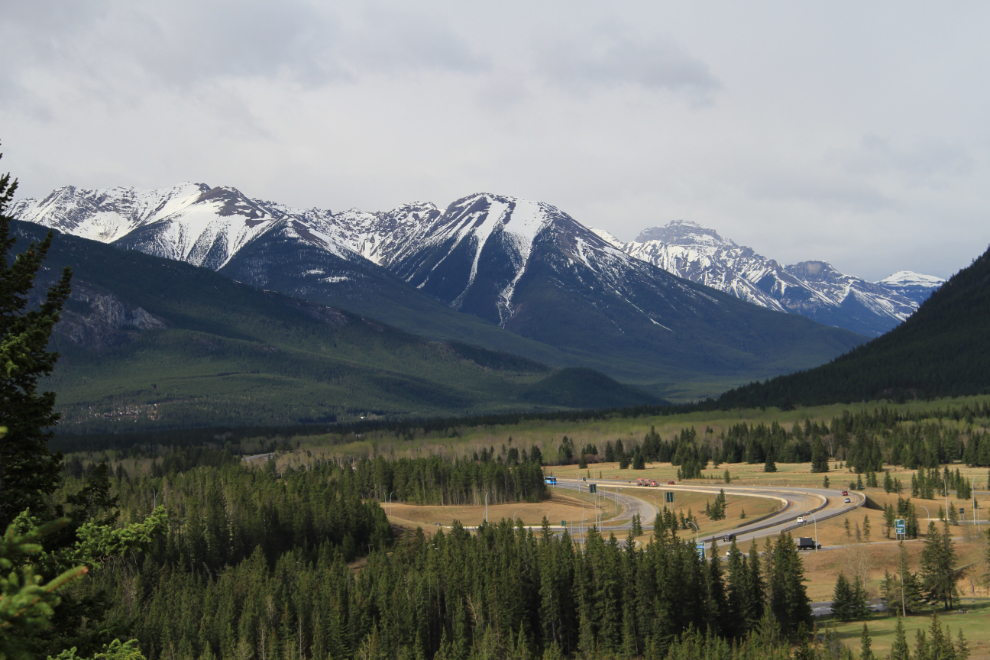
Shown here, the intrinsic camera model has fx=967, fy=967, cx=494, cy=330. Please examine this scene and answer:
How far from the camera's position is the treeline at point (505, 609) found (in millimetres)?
104812

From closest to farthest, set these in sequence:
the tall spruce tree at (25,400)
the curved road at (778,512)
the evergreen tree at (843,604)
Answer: the tall spruce tree at (25,400) → the evergreen tree at (843,604) → the curved road at (778,512)

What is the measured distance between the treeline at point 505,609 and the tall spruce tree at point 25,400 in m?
83.5

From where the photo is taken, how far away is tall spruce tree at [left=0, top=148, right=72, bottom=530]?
18.3 m

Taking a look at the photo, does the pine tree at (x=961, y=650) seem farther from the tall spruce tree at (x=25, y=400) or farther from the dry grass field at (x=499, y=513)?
the dry grass field at (x=499, y=513)

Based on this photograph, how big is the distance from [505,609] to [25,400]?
311ft

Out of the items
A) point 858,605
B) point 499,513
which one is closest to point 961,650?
A: point 858,605

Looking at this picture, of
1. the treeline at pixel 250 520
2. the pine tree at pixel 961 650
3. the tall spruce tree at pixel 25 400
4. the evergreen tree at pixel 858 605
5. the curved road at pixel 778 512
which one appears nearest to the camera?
the tall spruce tree at pixel 25 400

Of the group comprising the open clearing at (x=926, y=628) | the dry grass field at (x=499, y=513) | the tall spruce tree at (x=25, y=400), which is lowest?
the open clearing at (x=926, y=628)

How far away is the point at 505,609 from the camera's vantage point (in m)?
108

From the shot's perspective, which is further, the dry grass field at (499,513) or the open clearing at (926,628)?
the dry grass field at (499,513)

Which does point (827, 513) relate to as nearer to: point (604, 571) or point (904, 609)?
point (904, 609)

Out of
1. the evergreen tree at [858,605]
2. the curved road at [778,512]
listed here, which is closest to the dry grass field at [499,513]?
the curved road at [778,512]

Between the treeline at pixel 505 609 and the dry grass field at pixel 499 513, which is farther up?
the dry grass field at pixel 499 513

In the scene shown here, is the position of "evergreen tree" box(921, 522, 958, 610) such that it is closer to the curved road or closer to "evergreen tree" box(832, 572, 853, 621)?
"evergreen tree" box(832, 572, 853, 621)
